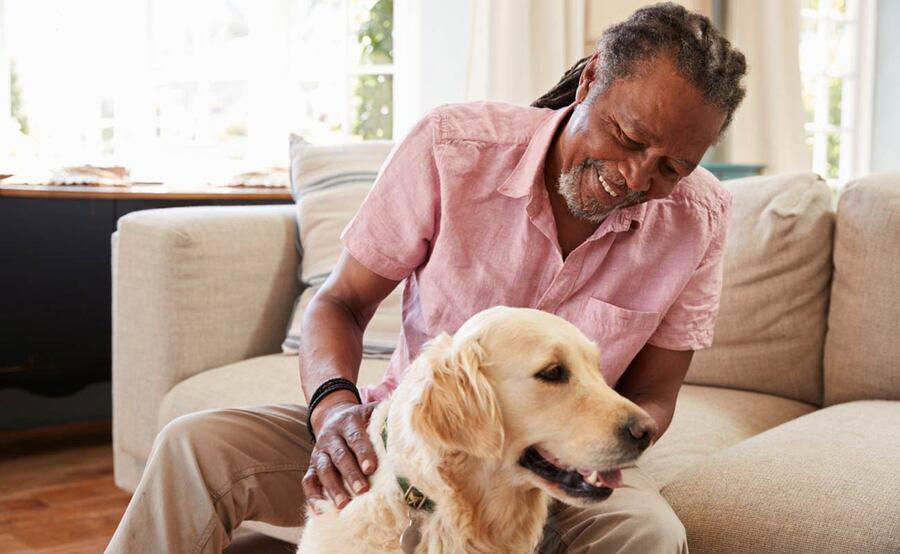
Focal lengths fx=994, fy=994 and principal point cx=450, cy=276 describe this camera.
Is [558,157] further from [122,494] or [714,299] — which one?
[122,494]

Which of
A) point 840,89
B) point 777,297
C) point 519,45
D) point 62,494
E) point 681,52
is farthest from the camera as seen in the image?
point 840,89

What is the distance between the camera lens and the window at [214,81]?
434 cm

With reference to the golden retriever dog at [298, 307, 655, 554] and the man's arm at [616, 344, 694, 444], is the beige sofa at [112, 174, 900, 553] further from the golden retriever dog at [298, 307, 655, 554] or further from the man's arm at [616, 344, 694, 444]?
the golden retriever dog at [298, 307, 655, 554]

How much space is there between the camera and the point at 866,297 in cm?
208

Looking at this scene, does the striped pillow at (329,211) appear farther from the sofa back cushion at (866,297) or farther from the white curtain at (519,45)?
the white curtain at (519,45)

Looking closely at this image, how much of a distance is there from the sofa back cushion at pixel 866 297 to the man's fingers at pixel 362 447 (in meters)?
1.24

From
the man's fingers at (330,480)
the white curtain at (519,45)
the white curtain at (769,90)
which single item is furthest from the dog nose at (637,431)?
the white curtain at (769,90)

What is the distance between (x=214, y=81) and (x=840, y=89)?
152 inches

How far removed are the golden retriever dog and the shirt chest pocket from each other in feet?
1.10

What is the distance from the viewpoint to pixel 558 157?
163 cm

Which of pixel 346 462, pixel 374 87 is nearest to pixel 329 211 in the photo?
pixel 346 462

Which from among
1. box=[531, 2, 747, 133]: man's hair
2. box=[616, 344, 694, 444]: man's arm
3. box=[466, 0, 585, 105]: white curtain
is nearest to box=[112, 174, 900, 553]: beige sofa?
box=[616, 344, 694, 444]: man's arm

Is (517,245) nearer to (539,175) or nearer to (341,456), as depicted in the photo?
(539,175)

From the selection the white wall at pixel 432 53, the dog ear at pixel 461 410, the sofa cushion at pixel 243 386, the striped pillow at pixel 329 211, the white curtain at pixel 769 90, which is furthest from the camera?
the white curtain at pixel 769 90
